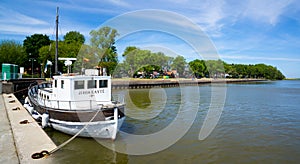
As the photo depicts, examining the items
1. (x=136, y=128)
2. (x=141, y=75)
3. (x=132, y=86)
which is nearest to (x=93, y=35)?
(x=132, y=86)

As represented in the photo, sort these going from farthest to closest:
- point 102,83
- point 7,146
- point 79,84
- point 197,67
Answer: point 197,67
point 102,83
point 79,84
point 7,146

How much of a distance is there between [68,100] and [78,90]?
74 cm

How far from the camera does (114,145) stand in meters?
11.1

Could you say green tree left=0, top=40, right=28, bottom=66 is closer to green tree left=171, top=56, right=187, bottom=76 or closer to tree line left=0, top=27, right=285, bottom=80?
tree line left=0, top=27, right=285, bottom=80

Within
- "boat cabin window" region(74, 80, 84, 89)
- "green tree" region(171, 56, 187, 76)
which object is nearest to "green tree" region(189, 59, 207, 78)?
"green tree" region(171, 56, 187, 76)

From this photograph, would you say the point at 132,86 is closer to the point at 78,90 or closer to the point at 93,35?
the point at 93,35

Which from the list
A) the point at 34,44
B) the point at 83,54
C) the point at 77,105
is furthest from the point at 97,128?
the point at 34,44

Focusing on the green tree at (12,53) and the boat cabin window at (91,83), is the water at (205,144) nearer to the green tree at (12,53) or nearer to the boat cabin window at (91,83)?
the boat cabin window at (91,83)

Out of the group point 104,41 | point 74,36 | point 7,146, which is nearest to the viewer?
point 7,146

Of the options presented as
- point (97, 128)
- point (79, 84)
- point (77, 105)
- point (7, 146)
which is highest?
point (79, 84)

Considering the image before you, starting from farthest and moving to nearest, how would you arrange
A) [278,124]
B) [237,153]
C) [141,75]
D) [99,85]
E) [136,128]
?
[141,75] < [278,124] < [136,128] < [99,85] < [237,153]

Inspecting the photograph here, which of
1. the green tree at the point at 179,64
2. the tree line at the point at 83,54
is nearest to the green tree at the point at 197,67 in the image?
the green tree at the point at 179,64

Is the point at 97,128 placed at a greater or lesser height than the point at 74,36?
lesser

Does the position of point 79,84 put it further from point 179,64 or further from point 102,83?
point 179,64
